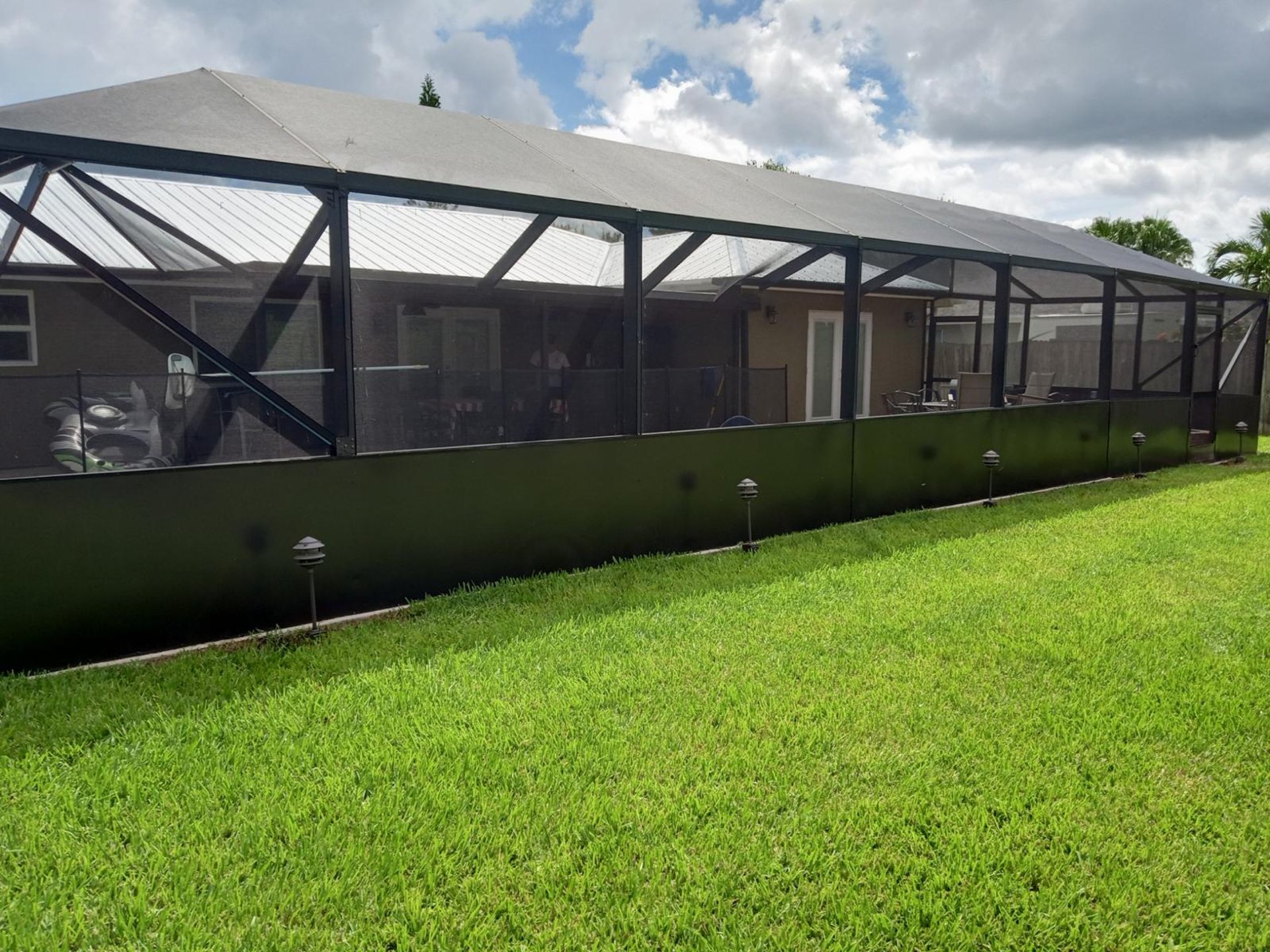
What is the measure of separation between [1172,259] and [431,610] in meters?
22.8

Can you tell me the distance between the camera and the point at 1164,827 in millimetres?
2701

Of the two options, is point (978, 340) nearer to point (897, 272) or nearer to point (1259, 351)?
point (897, 272)

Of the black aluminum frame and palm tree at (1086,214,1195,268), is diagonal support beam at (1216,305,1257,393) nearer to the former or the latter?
the black aluminum frame

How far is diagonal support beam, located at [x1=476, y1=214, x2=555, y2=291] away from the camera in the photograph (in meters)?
6.30

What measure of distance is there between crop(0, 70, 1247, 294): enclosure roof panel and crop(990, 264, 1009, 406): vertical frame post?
0.87 ft

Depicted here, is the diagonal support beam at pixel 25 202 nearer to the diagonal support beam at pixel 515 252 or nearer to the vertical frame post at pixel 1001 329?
the diagonal support beam at pixel 515 252

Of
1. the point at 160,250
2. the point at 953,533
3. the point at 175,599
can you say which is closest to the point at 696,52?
the point at 953,533

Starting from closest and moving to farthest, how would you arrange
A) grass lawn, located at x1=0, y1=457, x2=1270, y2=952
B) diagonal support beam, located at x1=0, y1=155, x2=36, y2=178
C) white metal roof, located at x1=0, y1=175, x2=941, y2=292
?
grass lawn, located at x1=0, y1=457, x2=1270, y2=952, diagonal support beam, located at x1=0, y1=155, x2=36, y2=178, white metal roof, located at x1=0, y1=175, x2=941, y2=292

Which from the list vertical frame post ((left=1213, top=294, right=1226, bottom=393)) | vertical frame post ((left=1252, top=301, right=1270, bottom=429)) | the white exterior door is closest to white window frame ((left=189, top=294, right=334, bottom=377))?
the white exterior door

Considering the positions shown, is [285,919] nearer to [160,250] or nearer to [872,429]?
[160,250]

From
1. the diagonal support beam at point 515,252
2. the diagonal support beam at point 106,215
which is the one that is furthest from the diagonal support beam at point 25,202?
the diagonal support beam at point 515,252

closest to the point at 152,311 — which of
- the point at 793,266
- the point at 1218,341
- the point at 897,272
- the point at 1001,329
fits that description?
the point at 793,266

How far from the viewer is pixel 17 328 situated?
14.6 ft

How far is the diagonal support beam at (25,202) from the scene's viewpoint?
4051 mm
